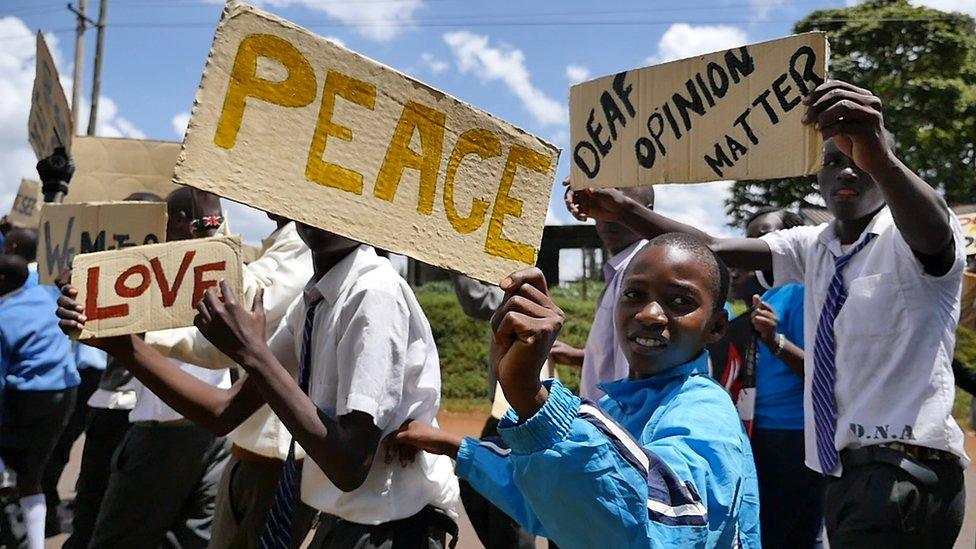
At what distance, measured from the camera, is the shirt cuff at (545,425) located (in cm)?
125

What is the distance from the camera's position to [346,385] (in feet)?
7.26

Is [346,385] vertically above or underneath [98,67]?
underneath

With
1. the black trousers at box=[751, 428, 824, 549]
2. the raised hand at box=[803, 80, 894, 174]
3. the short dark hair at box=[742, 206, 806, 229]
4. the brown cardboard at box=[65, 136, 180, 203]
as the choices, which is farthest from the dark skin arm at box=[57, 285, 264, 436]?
the short dark hair at box=[742, 206, 806, 229]

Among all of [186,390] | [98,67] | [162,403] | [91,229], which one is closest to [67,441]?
[162,403]

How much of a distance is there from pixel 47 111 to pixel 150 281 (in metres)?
2.54

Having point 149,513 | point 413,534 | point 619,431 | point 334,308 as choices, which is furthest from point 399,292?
point 149,513

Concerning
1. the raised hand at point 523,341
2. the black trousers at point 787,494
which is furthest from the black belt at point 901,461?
the raised hand at point 523,341

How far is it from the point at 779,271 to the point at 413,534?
1.62m

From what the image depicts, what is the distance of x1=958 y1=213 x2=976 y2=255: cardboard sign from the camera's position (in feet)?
13.0

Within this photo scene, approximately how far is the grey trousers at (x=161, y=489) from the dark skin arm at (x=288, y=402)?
161cm

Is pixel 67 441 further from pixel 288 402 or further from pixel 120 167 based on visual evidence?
pixel 288 402

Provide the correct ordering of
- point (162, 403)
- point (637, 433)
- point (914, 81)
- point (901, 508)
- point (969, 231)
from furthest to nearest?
point (914, 81), point (969, 231), point (162, 403), point (901, 508), point (637, 433)

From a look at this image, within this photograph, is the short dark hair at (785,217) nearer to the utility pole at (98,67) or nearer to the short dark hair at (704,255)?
the short dark hair at (704,255)

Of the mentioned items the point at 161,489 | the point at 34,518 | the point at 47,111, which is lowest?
the point at 34,518
